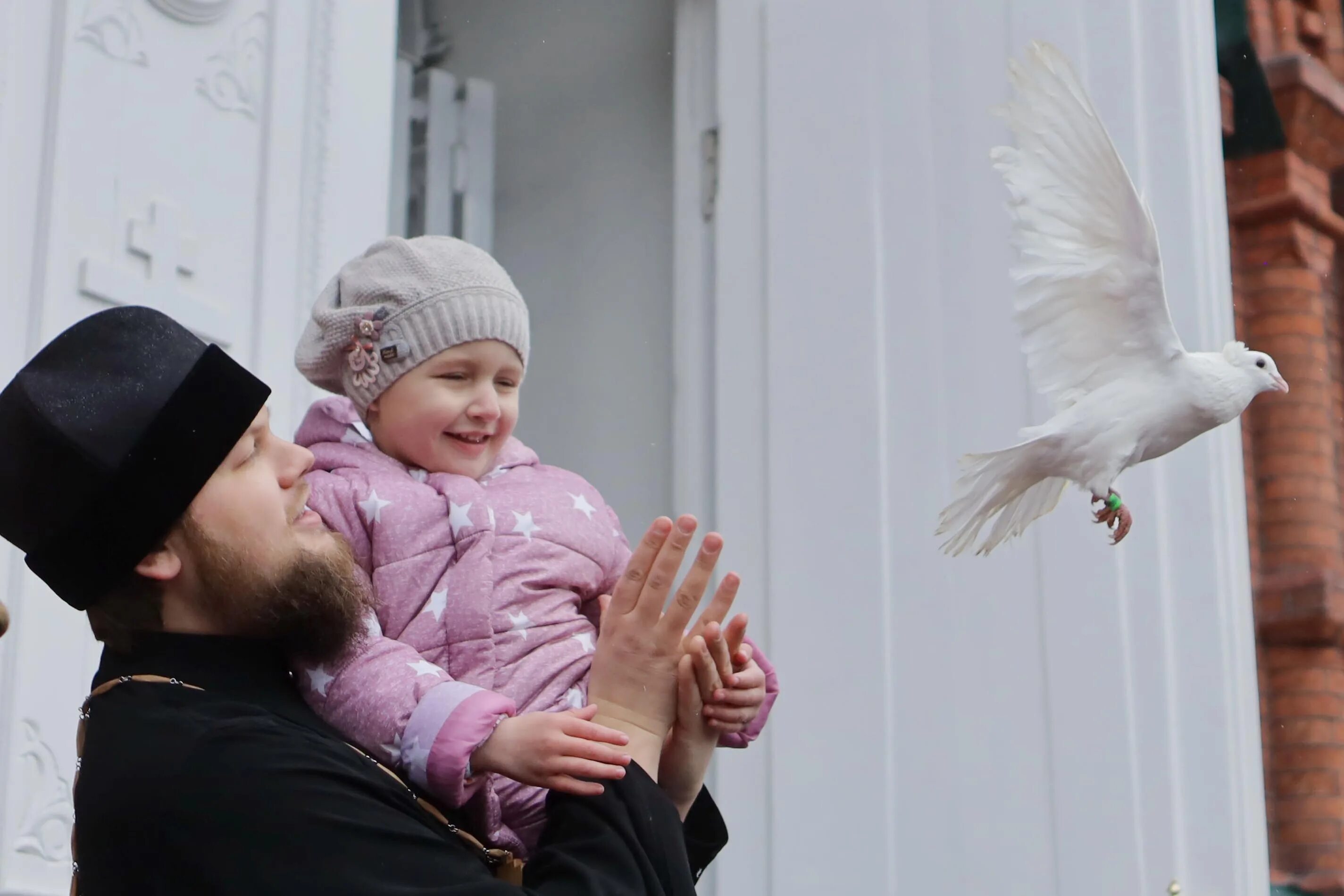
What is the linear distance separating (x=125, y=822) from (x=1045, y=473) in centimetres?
81

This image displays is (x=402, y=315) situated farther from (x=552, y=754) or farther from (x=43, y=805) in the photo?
(x=43, y=805)

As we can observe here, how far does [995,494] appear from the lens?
146 cm

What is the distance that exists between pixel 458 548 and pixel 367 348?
0.20 m

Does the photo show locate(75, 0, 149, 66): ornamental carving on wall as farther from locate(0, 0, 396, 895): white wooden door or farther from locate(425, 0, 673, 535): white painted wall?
locate(425, 0, 673, 535): white painted wall

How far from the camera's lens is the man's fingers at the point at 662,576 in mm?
1270

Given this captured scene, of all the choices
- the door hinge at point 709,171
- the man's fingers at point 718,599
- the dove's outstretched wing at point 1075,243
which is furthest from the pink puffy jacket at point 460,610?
the door hinge at point 709,171

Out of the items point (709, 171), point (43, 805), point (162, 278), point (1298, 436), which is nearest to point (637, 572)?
point (43, 805)

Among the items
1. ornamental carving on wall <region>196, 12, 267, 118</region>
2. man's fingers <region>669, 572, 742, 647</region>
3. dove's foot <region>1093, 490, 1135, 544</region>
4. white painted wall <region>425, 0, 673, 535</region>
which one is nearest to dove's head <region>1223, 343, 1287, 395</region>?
dove's foot <region>1093, 490, 1135, 544</region>

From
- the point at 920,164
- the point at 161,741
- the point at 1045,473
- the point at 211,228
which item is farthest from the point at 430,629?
the point at 920,164

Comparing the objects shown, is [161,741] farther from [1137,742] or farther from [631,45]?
[631,45]

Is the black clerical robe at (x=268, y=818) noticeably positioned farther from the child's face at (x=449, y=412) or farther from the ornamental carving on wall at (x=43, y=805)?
the ornamental carving on wall at (x=43, y=805)

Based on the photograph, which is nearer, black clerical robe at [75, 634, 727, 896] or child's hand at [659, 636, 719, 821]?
black clerical robe at [75, 634, 727, 896]

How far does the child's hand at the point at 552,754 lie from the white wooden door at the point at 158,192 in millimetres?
810

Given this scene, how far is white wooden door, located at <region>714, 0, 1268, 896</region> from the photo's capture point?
7.23 ft
